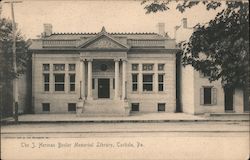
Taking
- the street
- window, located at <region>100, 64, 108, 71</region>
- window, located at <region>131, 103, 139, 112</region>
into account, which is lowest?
the street

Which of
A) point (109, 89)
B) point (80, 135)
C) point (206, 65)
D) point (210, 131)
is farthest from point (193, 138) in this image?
point (109, 89)

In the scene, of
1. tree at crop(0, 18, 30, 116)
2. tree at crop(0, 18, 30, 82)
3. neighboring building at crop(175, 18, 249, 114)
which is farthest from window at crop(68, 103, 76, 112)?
tree at crop(0, 18, 30, 82)

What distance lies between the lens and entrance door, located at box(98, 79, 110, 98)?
24500 millimetres

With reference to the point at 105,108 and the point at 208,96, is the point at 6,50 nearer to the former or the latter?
the point at 105,108

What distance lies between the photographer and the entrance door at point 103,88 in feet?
80.4

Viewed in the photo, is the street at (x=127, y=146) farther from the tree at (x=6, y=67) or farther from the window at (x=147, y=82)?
A: the window at (x=147, y=82)

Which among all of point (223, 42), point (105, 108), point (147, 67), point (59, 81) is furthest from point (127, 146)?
point (147, 67)

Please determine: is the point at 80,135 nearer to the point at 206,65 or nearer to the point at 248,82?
the point at 206,65

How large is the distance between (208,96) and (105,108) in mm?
6406

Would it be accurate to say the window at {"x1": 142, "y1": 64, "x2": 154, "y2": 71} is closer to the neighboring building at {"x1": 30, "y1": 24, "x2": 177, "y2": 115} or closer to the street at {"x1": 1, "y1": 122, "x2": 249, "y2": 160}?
the neighboring building at {"x1": 30, "y1": 24, "x2": 177, "y2": 115}

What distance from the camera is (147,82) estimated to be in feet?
80.9

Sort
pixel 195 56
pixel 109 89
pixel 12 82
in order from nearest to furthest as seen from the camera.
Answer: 1. pixel 195 56
2. pixel 12 82
3. pixel 109 89

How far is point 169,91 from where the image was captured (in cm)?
2167

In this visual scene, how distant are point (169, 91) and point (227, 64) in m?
10.7
